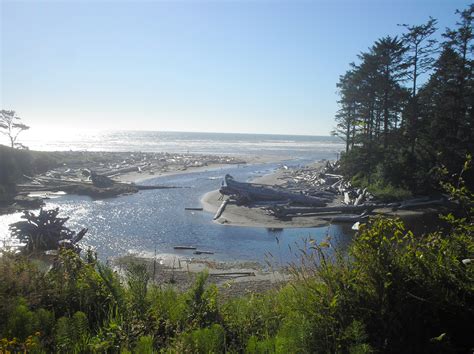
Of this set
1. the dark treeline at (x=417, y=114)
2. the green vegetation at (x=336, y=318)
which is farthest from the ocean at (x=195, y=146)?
the green vegetation at (x=336, y=318)

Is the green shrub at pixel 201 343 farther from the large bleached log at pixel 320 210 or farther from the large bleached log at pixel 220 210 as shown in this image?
the large bleached log at pixel 320 210

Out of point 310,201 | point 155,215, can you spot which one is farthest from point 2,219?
point 310,201

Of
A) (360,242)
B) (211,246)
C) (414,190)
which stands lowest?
(211,246)

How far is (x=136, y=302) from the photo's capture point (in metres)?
5.69

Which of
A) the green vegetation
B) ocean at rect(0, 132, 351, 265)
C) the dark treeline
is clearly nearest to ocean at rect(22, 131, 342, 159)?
the dark treeline

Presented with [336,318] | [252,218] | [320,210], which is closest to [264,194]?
[252,218]

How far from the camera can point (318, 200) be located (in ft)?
84.8

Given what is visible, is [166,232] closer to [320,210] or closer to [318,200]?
[320,210]

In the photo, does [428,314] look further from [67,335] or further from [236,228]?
[236,228]

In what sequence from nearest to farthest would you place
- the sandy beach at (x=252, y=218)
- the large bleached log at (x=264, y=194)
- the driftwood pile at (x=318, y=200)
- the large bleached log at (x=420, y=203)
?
the sandy beach at (x=252, y=218) → the driftwood pile at (x=318, y=200) → the large bleached log at (x=420, y=203) → the large bleached log at (x=264, y=194)

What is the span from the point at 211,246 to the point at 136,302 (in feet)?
37.7

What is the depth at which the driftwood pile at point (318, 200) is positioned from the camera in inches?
925

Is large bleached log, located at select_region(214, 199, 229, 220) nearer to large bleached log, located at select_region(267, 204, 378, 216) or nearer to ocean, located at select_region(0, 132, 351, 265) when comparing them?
ocean, located at select_region(0, 132, 351, 265)

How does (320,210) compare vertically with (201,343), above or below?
below
